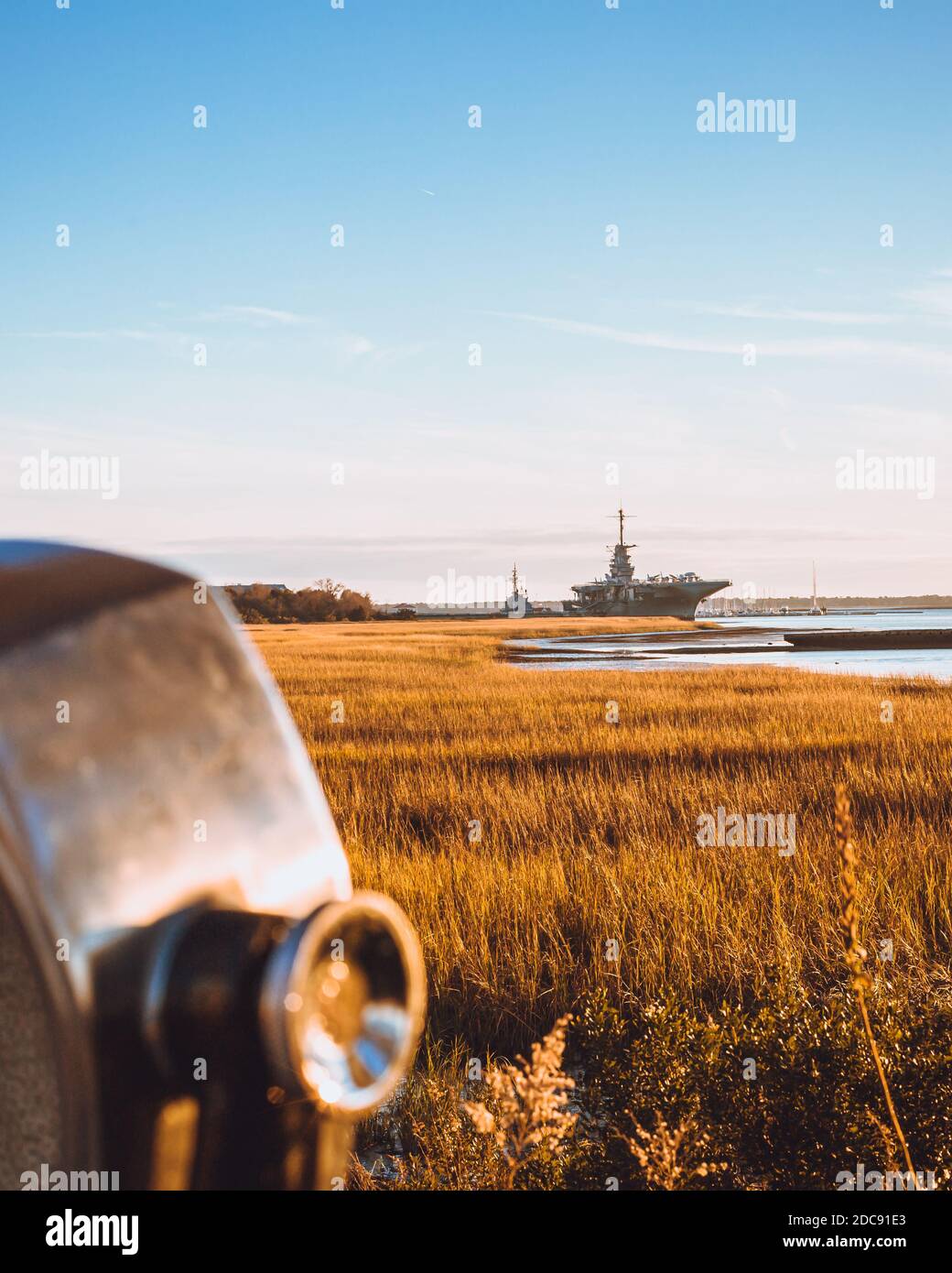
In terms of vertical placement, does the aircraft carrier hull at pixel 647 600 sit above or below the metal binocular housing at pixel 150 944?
above

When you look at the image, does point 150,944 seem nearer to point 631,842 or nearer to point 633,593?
point 631,842

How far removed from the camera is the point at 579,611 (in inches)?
5689

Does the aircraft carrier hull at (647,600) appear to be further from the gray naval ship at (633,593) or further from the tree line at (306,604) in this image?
the tree line at (306,604)

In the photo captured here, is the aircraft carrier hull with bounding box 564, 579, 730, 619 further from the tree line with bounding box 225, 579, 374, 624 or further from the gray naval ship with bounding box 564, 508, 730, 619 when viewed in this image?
the tree line with bounding box 225, 579, 374, 624

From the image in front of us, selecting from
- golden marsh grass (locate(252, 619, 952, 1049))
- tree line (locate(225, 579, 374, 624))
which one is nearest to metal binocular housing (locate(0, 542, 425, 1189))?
golden marsh grass (locate(252, 619, 952, 1049))

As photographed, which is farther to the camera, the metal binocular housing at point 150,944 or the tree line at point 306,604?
the tree line at point 306,604

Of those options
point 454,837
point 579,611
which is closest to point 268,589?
point 579,611

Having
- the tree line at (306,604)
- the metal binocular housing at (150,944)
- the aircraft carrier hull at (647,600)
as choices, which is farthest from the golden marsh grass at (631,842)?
the aircraft carrier hull at (647,600)

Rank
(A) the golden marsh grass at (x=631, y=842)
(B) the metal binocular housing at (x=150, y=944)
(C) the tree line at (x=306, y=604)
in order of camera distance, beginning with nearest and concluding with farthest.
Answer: (B) the metal binocular housing at (x=150, y=944)
(A) the golden marsh grass at (x=631, y=842)
(C) the tree line at (x=306, y=604)

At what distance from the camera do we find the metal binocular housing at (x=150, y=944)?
2.39 ft

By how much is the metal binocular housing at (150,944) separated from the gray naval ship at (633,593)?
14130cm

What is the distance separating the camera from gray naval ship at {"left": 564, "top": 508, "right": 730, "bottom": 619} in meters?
142

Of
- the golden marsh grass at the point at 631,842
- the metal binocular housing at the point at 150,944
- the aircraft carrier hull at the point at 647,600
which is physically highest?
the aircraft carrier hull at the point at 647,600

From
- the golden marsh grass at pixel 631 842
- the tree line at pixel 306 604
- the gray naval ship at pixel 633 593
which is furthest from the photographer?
the gray naval ship at pixel 633 593
